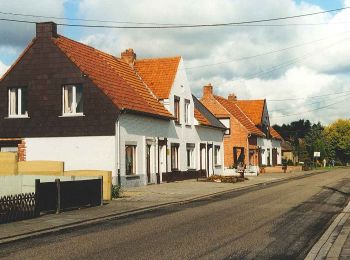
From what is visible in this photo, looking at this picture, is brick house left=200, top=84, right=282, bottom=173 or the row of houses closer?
the row of houses

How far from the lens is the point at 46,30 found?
28500 mm

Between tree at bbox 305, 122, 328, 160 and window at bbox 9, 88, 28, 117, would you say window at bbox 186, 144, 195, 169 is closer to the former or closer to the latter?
window at bbox 9, 88, 28, 117

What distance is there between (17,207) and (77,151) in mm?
12990

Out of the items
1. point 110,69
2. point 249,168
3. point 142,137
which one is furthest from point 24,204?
point 249,168

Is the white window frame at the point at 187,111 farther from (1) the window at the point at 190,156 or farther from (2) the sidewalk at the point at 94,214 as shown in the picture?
(2) the sidewalk at the point at 94,214

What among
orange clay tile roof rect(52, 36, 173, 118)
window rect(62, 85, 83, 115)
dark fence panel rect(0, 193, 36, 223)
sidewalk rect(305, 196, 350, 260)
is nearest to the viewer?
sidewalk rect(305, 196, 350, 260)

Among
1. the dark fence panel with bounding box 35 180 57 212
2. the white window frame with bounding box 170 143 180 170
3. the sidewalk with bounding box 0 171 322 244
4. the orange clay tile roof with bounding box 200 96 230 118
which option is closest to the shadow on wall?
the sidewalk with bounding box 0 171 322 244

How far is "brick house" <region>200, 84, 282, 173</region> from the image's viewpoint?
2110 inches

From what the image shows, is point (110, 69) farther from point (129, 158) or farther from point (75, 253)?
point (75, 253)

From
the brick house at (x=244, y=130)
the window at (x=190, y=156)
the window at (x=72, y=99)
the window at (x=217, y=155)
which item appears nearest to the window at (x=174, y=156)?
the window at (x=190, y=156)

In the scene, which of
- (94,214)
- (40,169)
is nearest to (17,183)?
(94,214)

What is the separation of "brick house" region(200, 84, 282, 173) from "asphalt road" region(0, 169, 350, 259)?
1266 inches

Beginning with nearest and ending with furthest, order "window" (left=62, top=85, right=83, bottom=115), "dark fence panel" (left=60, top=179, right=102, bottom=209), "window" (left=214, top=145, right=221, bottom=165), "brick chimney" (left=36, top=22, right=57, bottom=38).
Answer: "dark fence panel" (left=60, top=179, right=102, bottom=209), "window" (left=62, top=85, right=83, bottom=115), "brick chimney" (left=36, top=22, right=57, bottom=38), "window" (left=214, top=145, right=221, bottom=165)

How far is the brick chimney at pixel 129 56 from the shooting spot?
1465 inches
